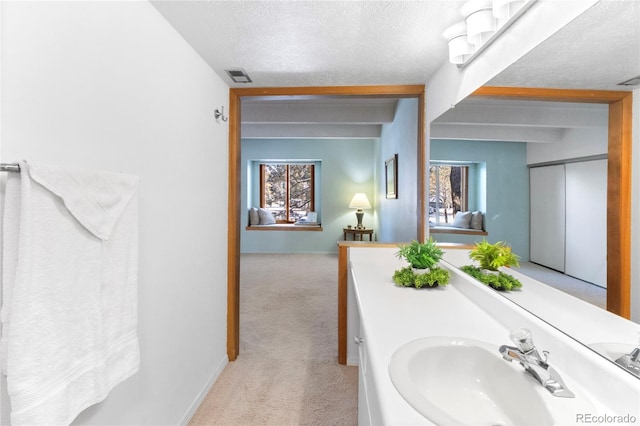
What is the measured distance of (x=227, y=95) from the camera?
220 cm

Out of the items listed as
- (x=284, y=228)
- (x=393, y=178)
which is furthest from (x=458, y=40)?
(x=284, y=228)

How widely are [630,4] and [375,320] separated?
1101 mm

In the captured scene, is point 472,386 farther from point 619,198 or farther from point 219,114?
point 219,114

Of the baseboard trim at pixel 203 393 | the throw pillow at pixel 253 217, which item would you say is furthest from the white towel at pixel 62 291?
the throw pillow at pixel 253 217

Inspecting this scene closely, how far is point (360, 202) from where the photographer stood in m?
5.88

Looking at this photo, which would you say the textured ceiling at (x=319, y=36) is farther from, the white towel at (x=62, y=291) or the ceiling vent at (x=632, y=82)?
the white towel at (x=62, y=291)

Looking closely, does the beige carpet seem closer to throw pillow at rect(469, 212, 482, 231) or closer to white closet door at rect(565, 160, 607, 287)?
throw pillow at rect(469, 212, 482, 231)

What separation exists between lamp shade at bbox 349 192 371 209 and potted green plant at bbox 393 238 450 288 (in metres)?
4.19

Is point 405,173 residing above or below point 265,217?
above

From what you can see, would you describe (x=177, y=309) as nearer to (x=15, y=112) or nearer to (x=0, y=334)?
(x=0, y=334)

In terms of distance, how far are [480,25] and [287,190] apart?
558 centimetres

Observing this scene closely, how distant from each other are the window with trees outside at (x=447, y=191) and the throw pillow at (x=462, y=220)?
0.03m

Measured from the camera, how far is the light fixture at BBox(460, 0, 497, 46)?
3.90ft

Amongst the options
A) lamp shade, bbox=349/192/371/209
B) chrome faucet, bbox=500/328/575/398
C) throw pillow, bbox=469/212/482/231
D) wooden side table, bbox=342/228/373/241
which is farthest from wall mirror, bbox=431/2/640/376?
lamp shade, bbox=349/192/371/209
